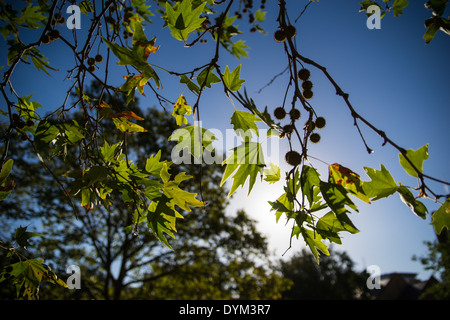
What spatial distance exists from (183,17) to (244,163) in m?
0.79

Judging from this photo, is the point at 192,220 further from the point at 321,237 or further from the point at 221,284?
the point at 321,237

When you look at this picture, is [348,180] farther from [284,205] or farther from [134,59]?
[134,59]

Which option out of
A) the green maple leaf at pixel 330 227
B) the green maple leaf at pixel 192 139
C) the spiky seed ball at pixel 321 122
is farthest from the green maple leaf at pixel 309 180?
the green maple leaf at pixel 192 139

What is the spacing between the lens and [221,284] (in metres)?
10.7

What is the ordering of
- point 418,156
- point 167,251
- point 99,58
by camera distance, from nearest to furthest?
point 418,156, point 99,58, point 167,251

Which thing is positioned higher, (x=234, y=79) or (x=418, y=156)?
(x=234, y=79)

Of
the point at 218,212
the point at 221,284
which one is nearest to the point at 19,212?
the point at 218,212

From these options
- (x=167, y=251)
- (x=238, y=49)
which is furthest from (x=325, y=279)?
(x=238, y=49)

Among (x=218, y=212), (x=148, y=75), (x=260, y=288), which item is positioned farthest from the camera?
(x=218, y=212)

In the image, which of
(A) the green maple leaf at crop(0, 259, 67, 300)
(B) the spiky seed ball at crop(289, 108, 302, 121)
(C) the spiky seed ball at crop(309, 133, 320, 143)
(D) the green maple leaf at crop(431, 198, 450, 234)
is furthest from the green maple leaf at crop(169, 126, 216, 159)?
(A) the green maple leaf at crop(0, 259, 67, 300)

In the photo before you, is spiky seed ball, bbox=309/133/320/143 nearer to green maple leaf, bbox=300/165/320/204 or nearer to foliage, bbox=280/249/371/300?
green maple leaf, bbox=300/165/320/204

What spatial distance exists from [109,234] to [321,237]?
1151cm

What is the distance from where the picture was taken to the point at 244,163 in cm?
119

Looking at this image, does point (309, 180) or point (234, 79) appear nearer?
point (309, 180)
